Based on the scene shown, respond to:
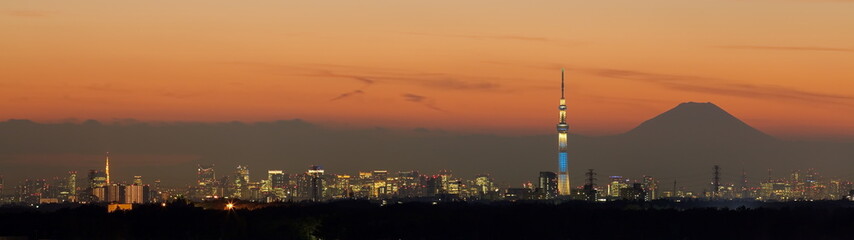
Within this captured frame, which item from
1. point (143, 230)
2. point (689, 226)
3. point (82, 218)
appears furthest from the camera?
point (689, 226)

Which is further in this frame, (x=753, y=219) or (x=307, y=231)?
Result: (x=753, y=219)

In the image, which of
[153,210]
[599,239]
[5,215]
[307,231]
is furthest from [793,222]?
[5,215]

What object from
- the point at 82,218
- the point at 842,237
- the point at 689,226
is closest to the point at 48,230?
the point at 82,218

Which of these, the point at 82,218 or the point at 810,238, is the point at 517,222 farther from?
the point at 82,218

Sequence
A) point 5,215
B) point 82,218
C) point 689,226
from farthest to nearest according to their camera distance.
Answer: point 5,215 → point 689,226 → point 82,218

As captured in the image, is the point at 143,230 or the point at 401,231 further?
the point at 401,231

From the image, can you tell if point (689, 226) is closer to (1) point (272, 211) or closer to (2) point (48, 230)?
(1) point (272, 211)

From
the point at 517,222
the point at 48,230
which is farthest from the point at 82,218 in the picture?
the point at 517,222

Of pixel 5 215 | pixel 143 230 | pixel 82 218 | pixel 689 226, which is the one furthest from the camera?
pixel 5 215
